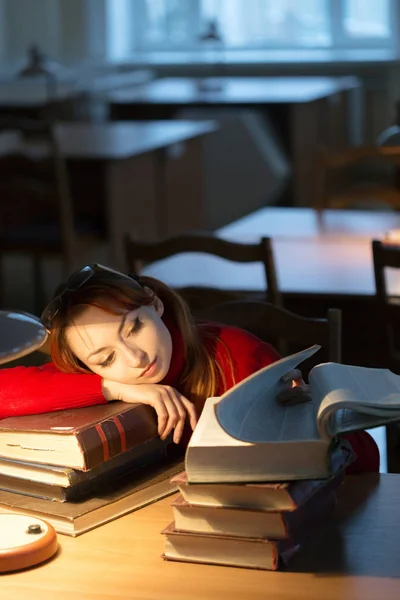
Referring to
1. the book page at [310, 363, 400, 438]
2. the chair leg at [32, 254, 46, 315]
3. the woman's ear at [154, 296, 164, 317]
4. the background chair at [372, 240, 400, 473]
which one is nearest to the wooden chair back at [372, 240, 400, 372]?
the background chair at [372, 240, 400, 473]

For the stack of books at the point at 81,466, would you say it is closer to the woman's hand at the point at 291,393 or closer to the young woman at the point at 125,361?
the young woman at the point at 125,361

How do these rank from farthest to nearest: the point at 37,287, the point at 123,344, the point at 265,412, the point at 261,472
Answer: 1. the point at 37,287
2. the point at 123,344
3. the point at 265,412
4. the point at 261,472

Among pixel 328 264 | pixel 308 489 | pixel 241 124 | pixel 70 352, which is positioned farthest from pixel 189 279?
pixel 241 124

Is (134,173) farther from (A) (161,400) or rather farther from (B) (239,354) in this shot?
(A) (161,400)

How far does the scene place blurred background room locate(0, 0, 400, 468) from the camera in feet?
9.31

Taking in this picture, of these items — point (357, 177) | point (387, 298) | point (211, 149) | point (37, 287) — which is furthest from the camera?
point (357, 177)

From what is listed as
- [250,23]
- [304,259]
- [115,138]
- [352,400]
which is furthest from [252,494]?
[250,23]

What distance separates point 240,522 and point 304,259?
1.94 metres

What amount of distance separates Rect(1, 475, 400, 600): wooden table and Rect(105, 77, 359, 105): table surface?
586cm

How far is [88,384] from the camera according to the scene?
1.40 meters

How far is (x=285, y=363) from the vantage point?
1.28 m

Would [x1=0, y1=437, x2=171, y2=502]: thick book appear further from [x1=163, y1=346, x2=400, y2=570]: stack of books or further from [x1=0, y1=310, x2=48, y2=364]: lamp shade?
[x1=0, y1=310, x2=48, y2=364]: lamp shade

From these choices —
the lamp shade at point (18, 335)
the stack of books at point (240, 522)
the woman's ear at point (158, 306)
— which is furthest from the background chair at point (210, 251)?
the lamp shade at point (18, 335)

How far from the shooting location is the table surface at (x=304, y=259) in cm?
277
